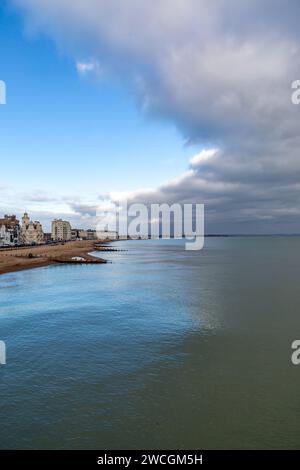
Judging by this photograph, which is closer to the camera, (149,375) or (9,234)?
(149,375)

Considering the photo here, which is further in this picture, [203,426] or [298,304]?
[298,304]

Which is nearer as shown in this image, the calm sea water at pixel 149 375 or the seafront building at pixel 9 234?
the calm sea water at pixel 149 375

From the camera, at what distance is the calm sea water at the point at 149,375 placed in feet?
34.4

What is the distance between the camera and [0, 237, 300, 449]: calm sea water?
10477 mm

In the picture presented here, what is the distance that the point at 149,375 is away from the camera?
48.3ft

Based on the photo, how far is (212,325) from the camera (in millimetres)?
23172

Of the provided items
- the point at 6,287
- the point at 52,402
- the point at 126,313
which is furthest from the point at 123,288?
the point at 52,402

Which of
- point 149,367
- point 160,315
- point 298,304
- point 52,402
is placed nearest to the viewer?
point 52,402

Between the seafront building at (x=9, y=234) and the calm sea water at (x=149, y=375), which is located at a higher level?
the seafront building at (x=9, y=234)

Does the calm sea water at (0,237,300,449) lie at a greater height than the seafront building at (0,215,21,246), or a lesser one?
lesser

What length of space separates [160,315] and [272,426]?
1577cm

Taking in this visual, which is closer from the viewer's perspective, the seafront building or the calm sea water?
the calm sea water
